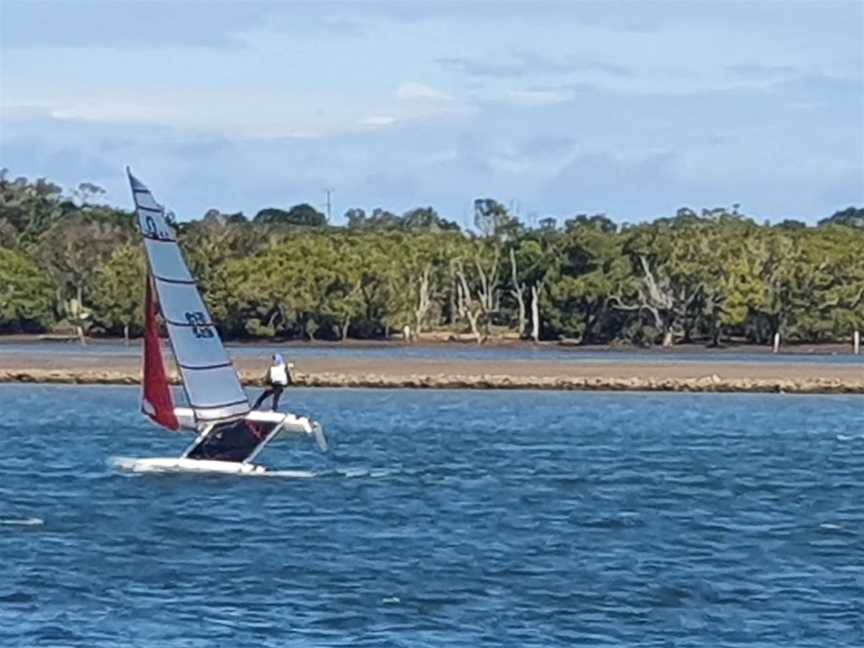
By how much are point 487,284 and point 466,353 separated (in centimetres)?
2621

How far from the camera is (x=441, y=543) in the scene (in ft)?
107

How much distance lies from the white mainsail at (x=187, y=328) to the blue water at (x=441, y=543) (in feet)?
4.91

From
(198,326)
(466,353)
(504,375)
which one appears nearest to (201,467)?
(198,326)

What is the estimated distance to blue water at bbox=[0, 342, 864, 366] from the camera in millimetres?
117312

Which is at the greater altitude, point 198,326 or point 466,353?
point 198,326

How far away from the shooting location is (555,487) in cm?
4325

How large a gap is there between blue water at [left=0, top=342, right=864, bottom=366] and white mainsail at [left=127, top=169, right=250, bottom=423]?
6925 centimetres

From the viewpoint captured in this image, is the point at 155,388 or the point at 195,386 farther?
the point at 155,388

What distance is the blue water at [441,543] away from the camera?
80.0 ft

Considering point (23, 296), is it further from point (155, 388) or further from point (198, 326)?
point (198, 326)

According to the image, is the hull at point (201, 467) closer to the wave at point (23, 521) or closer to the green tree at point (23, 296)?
the wave at point (23, 521)

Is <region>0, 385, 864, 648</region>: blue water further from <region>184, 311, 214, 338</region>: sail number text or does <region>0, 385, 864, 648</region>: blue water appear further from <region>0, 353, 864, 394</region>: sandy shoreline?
<region>0, 353, 864, 394</region>: sandy shoreline

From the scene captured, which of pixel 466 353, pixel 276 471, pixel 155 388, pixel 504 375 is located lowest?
pixel 276 471

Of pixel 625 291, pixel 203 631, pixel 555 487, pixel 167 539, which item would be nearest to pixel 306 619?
pixel 203 631
